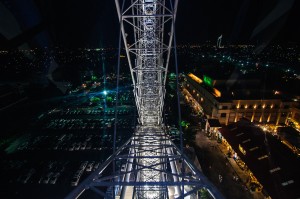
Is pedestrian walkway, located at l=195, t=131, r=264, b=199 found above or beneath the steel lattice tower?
beneath

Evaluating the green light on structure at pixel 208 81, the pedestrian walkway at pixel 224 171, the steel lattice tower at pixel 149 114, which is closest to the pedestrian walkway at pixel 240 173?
the pedestrian walkway at pixel 224 171

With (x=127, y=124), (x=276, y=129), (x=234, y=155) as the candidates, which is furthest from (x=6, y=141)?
(x=276, y=129)

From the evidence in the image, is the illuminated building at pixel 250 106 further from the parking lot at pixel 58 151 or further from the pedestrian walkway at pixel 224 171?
the parking lot at pixel 58 151

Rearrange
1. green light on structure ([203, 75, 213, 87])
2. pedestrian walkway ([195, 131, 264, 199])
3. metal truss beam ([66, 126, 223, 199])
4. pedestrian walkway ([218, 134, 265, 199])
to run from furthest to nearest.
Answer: green light on structure ([203, 75, 213, 87]) < pedestrian walkway ([195, 131, 264, 199]) < pedestrian walkway ([218, 134, 265, 199]) < metal truss beam ([66, 126, 223, 199])

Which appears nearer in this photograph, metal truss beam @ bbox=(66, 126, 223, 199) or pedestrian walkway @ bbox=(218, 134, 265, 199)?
metal truss beam @ bbox=(66, 126, 223, 199)

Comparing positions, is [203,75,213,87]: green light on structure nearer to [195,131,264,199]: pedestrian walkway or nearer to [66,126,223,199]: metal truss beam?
[195,131,264,199]: pedestrian walkway

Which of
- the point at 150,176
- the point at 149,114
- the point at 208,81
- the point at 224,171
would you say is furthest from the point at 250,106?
the point at 150,176

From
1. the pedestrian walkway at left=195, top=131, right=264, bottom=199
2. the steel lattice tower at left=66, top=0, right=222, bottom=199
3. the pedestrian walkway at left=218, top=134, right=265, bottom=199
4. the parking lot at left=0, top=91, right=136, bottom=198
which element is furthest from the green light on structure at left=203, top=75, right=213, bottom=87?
the steel lattice tower at left=66, top=0, right=222, bottom=199

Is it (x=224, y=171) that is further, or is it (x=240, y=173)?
(x=224, y=171)

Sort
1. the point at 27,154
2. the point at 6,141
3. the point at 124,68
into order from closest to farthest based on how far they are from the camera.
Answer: the point at 27,154 < the point at 6,141 < the point at 124,68

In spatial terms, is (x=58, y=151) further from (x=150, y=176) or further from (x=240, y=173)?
(x=240, y=173)

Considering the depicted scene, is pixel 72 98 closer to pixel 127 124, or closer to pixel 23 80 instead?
pixel 23 80
